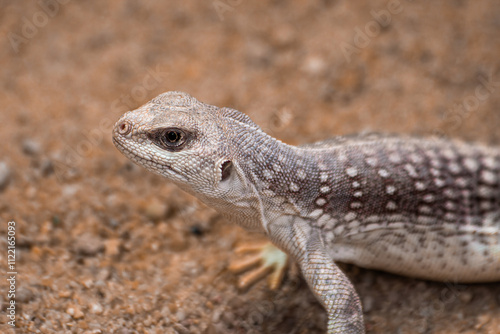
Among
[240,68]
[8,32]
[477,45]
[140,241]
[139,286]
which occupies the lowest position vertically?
[139,286]

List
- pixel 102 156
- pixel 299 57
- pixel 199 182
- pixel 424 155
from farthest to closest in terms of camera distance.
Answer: pixel 299 57 < pixel 102 156 < pixel 424 155 < pixel 199 182

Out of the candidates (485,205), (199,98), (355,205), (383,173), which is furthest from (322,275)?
(199,98)

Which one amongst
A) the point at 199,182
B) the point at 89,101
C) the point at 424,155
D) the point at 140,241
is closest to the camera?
the point at 199,182

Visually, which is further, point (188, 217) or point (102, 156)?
point (102, 156)

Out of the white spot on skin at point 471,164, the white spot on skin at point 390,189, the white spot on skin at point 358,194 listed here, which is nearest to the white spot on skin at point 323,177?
the white spot on skin at point 358,194

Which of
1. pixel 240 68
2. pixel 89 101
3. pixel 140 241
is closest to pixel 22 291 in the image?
pixel 140 241

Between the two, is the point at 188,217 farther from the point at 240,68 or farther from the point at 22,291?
the point at 240,68
